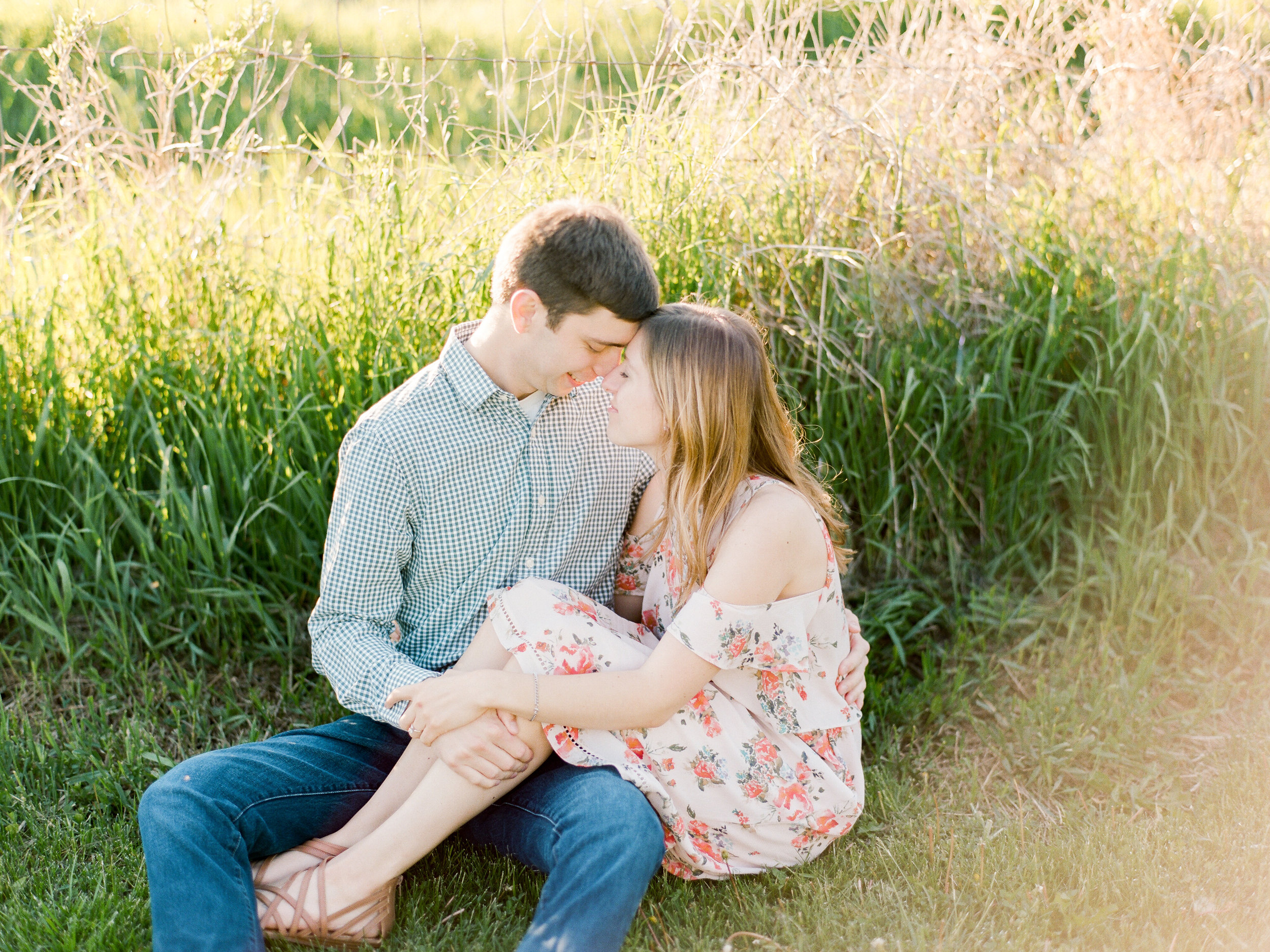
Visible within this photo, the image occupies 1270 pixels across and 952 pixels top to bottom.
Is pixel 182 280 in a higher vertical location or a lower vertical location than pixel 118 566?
higher

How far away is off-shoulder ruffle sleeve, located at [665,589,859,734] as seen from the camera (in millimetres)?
1912

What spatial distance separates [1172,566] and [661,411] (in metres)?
1.74

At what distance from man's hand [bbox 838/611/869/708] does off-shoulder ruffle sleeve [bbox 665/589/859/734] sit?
0.05 metres

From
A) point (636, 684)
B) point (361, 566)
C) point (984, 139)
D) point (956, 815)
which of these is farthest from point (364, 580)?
point (984, 139)

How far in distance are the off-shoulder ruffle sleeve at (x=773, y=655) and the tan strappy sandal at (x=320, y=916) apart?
27.4 inches

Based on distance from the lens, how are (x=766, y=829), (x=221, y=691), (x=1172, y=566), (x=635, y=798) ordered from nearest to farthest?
1. (x=635, y=798)
2. (x=766, y=829)
3. (x=221, y=691)
4. (x=1172, y=566)

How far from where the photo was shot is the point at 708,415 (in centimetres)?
200

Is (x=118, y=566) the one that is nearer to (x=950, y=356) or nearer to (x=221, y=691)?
(x=221, y=691)

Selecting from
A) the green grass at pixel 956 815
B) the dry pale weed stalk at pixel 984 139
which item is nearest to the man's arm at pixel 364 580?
the green grass at pixel 956 815

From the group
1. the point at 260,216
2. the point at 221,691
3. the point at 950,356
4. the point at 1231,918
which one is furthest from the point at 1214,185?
the point at 221,691

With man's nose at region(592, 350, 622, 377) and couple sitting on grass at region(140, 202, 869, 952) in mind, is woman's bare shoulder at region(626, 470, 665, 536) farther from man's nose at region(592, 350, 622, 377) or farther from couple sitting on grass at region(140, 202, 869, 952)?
man's nose at region(592, 350, 622, 377)

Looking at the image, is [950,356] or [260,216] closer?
[950,356]

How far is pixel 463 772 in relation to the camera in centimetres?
191

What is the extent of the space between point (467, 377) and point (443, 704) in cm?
67
